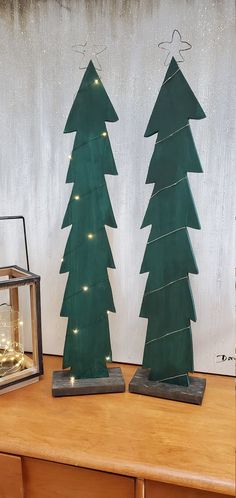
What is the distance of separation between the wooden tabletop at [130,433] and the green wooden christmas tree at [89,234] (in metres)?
0.14

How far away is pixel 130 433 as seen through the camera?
1064mm

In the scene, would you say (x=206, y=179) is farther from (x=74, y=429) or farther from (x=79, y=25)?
(x=74, y=429)

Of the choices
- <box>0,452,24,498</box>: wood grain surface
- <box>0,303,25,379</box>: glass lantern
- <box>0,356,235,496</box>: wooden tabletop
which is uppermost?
<box>0,303,25,379</box>: glass lantern

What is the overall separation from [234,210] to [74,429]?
76cm

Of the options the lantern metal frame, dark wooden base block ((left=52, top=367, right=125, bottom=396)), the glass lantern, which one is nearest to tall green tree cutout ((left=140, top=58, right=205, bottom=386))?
dark wooden base block ((left=52, top=367, right=125, bottom=396))

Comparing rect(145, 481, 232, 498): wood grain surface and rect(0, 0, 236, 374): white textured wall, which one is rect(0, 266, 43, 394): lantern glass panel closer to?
rect(0, 0, 236, 374): white textured wall

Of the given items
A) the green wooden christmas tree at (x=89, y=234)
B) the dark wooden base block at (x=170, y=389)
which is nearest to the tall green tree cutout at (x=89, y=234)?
the green wooden christmas tree at (x=89, y=234)

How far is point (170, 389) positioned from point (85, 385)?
→ 250 millimetres

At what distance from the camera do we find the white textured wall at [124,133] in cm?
124

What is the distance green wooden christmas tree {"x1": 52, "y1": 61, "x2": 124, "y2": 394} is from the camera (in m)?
1.21

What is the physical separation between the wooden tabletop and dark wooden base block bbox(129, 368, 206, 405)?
2 centimetres

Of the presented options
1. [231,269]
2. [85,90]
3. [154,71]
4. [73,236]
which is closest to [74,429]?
[73,236]

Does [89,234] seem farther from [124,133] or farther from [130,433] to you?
[130,433]

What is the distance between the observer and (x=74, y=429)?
109 centimetres
